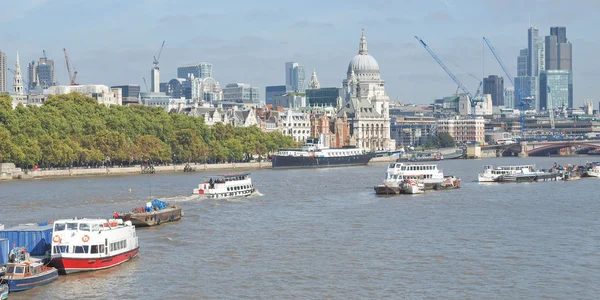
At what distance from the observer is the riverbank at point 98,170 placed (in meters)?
98.4

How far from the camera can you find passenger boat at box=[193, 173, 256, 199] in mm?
70812

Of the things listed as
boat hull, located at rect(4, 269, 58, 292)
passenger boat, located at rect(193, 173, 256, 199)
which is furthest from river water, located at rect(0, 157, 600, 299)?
passenger boat, located at rect(193, 173, 256, 199)

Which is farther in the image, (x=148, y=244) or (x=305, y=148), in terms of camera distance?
(x=305, y=148)

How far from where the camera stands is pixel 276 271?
40.5 meters

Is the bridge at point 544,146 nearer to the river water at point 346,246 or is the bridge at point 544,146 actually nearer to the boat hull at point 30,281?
the river water at point 346,246

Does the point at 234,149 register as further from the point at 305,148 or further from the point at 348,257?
the point at 348,257

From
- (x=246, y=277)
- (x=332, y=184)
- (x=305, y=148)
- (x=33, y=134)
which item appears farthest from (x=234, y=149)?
(x=246, y=277)

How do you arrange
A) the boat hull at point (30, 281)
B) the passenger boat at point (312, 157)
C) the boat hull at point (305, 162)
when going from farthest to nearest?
the passenger boat at point (312, 157)
the boat hull at point (305, 162)
the boat hull at point (30, 281)

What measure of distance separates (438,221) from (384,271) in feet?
54.9

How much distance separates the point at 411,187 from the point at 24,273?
44.8 metres

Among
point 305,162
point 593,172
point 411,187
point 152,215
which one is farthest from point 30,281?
point 305,162

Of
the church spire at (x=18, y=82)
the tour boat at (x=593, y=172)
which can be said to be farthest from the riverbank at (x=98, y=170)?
the church spire at (x=18, y=82)

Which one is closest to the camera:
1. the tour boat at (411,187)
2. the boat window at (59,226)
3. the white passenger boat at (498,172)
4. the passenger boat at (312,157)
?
the boat window at (59,226)

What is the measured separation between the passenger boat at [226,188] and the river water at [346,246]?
1.66m
